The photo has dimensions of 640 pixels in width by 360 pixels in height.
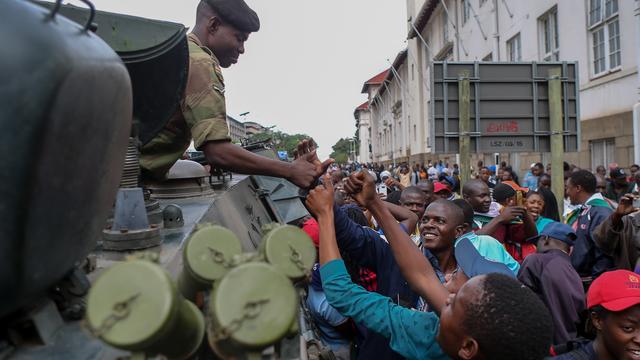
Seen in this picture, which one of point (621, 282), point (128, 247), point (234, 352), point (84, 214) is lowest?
point (621, 282)

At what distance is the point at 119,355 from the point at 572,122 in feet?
21.3

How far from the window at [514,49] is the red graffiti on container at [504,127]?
40.6 ft

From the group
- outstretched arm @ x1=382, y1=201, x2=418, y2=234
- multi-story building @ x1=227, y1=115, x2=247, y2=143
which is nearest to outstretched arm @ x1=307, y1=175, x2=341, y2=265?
multi-story building @ x1=227, y1=115, x2=247, y2=143

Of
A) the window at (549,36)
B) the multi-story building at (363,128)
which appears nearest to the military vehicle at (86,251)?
the window at (549,36)

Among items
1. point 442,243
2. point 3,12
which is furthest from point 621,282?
point 3,12

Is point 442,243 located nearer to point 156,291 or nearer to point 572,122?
point 156,291

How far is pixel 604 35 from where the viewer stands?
12.6 m

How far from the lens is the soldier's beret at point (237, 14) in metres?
3.05

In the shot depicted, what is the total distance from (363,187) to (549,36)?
15.1 meters

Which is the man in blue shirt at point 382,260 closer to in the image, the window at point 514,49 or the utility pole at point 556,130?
the utility pole at point 556,130

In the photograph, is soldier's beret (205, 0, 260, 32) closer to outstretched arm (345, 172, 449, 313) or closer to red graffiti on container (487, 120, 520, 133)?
outstretched arm (345, 172, 449, 313)

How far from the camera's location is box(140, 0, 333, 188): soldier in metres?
2.69

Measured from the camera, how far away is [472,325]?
72.9 inches

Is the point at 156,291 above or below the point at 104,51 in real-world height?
below
